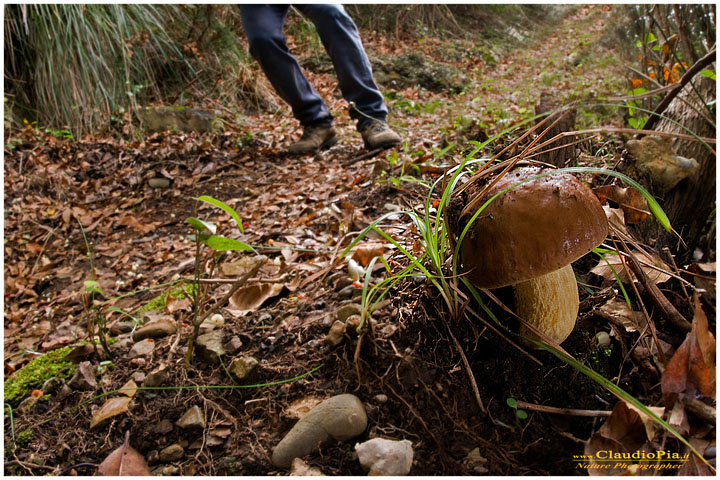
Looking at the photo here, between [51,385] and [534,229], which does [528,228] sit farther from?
[51,385]

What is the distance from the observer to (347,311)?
128cm

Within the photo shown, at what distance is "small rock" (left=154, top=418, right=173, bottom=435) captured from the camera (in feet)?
3.67

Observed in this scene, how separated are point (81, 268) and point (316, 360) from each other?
221 centimetres

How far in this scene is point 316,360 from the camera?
3.92 ft

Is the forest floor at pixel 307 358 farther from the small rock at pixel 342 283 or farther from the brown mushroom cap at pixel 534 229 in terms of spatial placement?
the brown mushroom cap at pixel 534 229

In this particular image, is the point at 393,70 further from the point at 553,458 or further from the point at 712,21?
the point at 553,458

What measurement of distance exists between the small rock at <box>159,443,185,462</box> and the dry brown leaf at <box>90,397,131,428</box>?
0.21 metres

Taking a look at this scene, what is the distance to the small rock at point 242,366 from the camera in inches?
47.3

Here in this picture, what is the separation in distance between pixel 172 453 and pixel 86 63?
16.6 ft

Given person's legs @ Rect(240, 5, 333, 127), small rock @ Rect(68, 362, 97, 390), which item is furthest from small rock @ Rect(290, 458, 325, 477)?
person's legs @ Rect(240, 5, 333, 127)

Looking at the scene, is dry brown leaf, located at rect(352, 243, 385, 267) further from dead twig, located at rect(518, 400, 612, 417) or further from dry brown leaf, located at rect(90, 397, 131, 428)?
dry brown leaf, located at rect(90, 397, 131, 428)

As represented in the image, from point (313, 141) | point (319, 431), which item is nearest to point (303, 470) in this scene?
point (319, 431)

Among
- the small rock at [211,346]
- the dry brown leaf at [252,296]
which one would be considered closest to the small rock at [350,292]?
the dry brown leaf at [252,296]

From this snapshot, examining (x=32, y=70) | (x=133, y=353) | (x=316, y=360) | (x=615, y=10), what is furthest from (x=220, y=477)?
(x=615, y=10)
